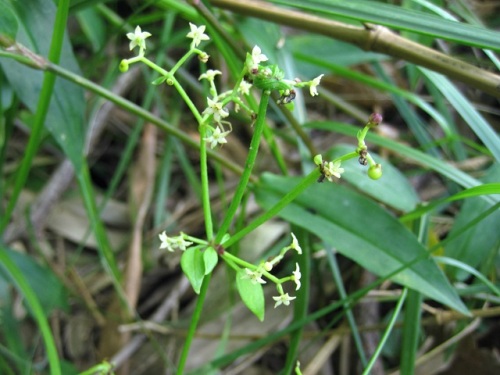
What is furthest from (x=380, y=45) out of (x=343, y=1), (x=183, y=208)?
(x=183, y=208)

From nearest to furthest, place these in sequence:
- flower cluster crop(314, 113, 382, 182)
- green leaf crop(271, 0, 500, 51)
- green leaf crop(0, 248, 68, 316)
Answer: flower cluster crop(314, 113, 382, 182) → green leaf crop(271, 0, 500, 51) → green leaf crop(0, 248, 68, 316)

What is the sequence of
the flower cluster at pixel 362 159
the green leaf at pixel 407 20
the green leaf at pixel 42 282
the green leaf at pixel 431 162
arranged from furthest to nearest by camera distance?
the green leaf at pixel 42 282, the green leaf at pixel 431 162, the green leaf at pixel 407 20, the flower cluster at pixel 362 159

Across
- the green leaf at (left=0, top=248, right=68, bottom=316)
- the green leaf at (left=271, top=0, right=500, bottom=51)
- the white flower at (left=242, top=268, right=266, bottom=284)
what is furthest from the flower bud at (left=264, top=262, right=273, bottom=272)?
the green leaf at (left=0, top=248, right=68, bottom=316)

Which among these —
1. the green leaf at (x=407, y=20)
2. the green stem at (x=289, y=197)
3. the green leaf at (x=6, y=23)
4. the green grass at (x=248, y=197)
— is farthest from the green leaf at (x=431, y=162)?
the green leaf at (x=6, y=23)

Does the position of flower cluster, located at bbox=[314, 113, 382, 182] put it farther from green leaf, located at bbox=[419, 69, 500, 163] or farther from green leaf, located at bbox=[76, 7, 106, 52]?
green leaf, located at bbox=[76, 7, 106, 52]

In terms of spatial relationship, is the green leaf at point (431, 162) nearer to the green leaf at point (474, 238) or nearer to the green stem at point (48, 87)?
the green leaf at point (474, 238)

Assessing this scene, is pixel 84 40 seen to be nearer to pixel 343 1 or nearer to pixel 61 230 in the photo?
pixel 61 230
